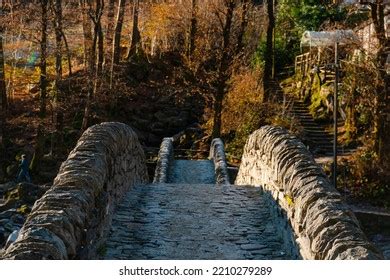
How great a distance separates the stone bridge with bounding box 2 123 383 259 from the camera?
4.50 metres

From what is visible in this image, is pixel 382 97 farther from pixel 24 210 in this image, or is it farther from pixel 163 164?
pixel 24 210

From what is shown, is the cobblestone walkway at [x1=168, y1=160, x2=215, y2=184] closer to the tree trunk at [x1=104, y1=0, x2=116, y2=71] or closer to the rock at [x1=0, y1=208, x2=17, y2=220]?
the rock at [x1=0, y1=208, x2=17, y2=220]

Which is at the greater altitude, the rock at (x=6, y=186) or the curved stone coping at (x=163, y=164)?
the curved stone coping at (x=163, y=164)

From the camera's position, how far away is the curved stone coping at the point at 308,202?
14.1 ft

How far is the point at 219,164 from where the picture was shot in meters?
15.3

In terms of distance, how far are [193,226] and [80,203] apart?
1918 millimetres

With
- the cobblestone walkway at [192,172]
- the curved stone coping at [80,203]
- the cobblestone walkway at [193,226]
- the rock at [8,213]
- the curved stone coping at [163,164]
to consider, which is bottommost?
the rock at [8,213]

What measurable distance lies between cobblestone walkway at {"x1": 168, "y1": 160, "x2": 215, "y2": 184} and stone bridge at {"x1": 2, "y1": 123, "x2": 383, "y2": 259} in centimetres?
553

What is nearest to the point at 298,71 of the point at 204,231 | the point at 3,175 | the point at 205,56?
the point at 205,56

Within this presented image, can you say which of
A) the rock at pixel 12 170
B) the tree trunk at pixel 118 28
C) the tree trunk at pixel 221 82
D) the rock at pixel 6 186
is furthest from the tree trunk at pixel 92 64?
the tree trunk at pixel 221 82

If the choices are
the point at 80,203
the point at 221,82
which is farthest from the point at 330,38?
the point at 80,203

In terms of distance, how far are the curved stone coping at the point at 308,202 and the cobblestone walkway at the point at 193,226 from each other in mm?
367

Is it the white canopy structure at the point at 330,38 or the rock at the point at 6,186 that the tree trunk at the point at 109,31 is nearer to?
the white canopy structure at the point at 330,38

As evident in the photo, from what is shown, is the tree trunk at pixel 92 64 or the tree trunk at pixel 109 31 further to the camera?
the tree trunk at pixel 109 31
